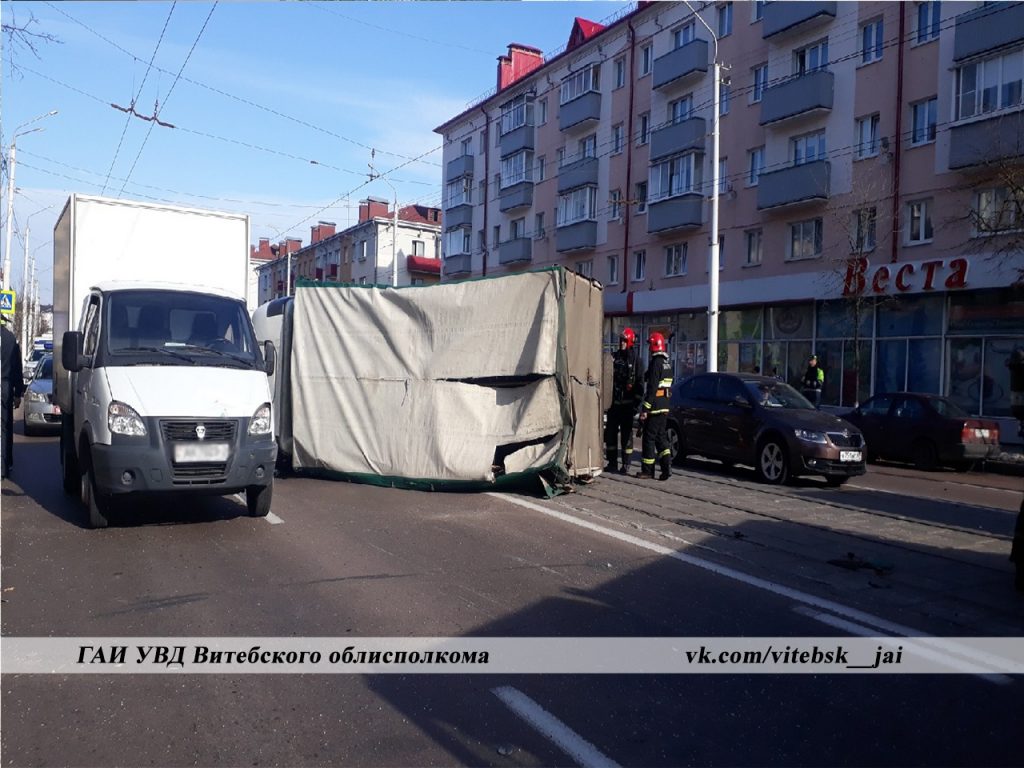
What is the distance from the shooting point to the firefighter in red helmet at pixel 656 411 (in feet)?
39.5

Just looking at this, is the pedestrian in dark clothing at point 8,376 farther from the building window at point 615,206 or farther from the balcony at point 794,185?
the building window at point 615,206

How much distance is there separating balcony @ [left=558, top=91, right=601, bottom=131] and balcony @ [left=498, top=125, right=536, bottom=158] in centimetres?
320

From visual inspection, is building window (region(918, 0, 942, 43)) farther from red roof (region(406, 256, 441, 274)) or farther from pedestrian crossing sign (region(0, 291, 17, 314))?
red roof (region(406, 256, 441, 274))

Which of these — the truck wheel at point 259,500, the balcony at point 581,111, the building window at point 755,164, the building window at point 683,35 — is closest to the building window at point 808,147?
the building window at point 755,164

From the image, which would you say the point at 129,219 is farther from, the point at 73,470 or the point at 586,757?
the point at 586,757

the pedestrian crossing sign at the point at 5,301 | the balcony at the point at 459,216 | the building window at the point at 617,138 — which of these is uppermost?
the building window at the point at 617,138

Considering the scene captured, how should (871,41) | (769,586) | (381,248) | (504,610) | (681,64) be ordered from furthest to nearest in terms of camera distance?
(381,248), (681,64), (871,41), (769,586), (504,610)

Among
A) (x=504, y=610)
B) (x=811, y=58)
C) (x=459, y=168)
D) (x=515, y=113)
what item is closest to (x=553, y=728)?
(x=504, y=610)

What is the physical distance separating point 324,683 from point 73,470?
22.3 feet

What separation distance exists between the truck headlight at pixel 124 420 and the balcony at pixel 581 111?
3342 centimetres

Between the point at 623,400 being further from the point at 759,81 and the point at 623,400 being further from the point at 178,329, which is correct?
the point at 759,81

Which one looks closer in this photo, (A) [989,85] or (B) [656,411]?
(B) [656,411]

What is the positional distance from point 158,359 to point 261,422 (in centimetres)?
118

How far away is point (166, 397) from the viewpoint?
26.8 feet
